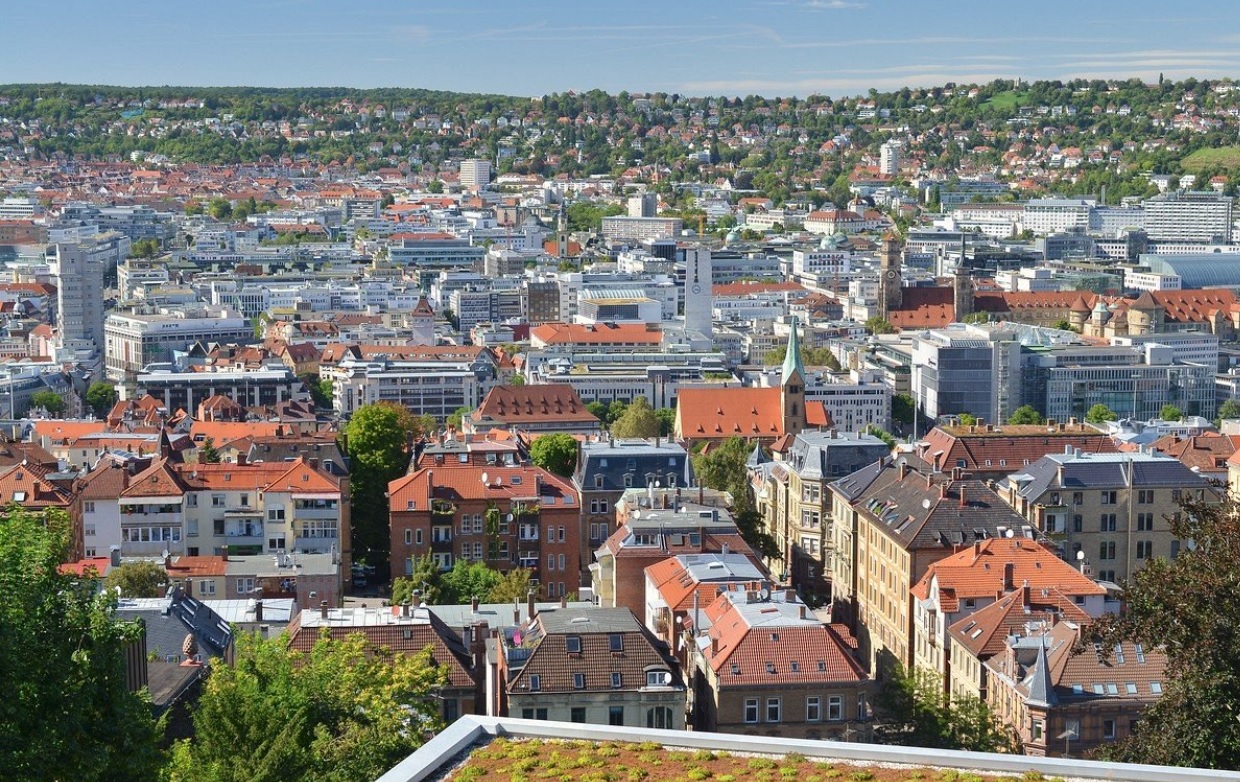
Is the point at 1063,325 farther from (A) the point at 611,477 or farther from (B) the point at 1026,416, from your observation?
(A) the point at 611,477

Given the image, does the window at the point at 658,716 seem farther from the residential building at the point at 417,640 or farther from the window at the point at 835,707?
the residential building at the point at 417,640

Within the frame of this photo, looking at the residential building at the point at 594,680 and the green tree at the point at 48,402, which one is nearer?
the residential building at the point at 594,680

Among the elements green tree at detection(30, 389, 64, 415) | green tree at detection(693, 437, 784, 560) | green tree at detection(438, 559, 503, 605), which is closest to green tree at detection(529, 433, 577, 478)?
green tree at detection(693, 437, 784, 560)

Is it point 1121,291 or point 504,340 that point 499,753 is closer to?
point 504,340

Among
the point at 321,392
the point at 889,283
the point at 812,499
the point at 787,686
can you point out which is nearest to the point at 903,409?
the point at 321,392

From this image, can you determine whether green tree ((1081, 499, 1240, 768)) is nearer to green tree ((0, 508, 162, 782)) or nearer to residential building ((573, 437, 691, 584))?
green tree ((0, 508, 162, 782))

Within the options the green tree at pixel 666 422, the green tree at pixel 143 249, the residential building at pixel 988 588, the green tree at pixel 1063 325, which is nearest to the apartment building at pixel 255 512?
the residential building at pixel 988 588
